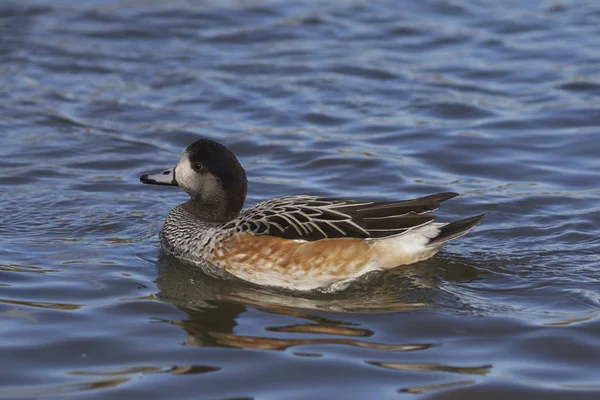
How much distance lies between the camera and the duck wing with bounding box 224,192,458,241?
7488 millimetres

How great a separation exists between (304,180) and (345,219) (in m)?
2.65

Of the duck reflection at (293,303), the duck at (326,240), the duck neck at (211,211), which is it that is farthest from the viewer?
the duck neck at (211,211)

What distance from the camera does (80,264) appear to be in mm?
7738

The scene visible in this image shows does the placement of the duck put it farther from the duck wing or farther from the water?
the water

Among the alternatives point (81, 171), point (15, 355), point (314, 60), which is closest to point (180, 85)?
point (314, 60)

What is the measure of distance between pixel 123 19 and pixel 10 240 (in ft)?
28.3

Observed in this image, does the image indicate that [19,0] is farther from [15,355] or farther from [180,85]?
→ [15,355]

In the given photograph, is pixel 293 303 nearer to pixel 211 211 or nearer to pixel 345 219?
pixel 345 219

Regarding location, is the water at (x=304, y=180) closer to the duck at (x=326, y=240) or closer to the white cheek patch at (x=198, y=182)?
the duck at (x=326, y=240)

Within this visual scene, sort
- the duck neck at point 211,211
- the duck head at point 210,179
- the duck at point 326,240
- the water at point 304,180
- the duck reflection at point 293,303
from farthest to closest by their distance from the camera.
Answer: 1. the duck neck at point 211,211
2. the duck head at point 210,179
3. the duck at point 326,240
4. the duck reflection at point 293,303
5. the water at point 304,180

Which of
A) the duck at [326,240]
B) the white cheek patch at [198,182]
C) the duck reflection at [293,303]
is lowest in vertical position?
the duck reflection at [293,303]

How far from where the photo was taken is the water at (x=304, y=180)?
5906 mm

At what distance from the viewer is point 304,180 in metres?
10.2

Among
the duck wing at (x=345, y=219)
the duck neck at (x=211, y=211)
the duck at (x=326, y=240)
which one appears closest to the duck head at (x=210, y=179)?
the duck neck at (x=211, y=211)
